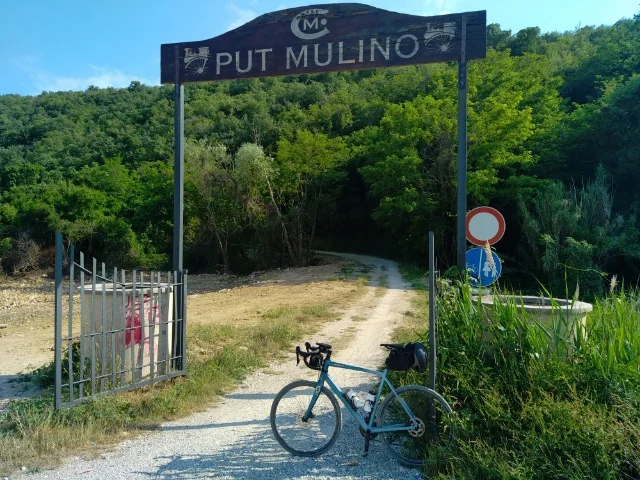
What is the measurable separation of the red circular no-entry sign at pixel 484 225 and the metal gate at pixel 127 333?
3.65 meters

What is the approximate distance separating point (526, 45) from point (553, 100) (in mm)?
20854

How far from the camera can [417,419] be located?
441 centimetres

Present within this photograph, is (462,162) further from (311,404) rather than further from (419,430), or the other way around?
(311,404)

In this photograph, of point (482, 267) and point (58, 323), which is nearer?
point (58, 323)

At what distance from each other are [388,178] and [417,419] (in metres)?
23.4

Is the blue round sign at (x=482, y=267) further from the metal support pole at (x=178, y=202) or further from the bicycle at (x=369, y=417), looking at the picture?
the metal support pole at (x=178, y=202)

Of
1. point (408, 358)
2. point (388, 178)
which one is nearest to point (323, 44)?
point (408, 358)

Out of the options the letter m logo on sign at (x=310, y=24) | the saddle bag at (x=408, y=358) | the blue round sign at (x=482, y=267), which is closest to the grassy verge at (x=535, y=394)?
the saddle bag at (x=408, y=358)

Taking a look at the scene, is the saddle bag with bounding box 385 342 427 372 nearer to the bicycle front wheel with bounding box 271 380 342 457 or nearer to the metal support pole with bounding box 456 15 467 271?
the bicycle front wheel with bounding box 271 380 342 457

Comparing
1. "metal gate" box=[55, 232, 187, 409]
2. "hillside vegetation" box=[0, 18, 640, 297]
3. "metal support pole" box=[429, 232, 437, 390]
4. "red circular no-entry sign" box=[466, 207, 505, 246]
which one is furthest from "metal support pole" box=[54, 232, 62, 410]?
"hillside vegetation" box=[0, 18, 640, 297]

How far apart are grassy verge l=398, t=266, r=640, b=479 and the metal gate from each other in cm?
297

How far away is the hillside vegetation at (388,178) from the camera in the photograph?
23.2 meters

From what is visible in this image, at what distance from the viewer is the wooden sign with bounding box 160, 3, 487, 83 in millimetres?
6443

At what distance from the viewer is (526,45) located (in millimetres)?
48500
